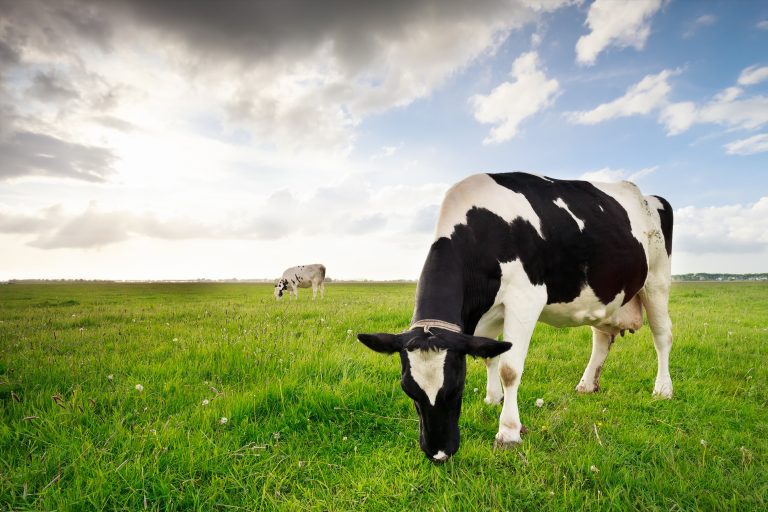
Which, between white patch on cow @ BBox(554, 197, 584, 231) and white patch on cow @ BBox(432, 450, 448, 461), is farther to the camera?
white patch on cow @ BBox(554, 197, 584, 231)

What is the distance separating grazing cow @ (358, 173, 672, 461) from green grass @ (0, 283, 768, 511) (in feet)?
1.51

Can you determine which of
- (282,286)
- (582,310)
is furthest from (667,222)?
(282,286)

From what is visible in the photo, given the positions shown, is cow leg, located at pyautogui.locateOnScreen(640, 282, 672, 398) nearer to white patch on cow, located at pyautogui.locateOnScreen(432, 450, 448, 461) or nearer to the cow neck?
the cow neck

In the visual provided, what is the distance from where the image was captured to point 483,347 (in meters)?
3.21

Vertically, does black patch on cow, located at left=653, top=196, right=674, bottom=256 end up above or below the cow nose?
above

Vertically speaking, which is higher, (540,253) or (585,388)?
(540,253)

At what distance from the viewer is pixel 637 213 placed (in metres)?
6.06

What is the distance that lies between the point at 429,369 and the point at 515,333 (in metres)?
1.44

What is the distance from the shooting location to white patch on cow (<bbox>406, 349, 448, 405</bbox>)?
3160 mm

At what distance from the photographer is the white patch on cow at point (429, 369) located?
3.16m

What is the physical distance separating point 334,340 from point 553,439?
177 inches

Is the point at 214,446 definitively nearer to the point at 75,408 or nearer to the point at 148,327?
the point at 75,408

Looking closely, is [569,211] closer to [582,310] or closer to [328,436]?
[582,310]

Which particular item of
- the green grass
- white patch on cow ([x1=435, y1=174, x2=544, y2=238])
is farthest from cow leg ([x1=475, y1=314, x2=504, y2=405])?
white patch on cow ([x1=435, y1=174, x2=544, y2=238])
